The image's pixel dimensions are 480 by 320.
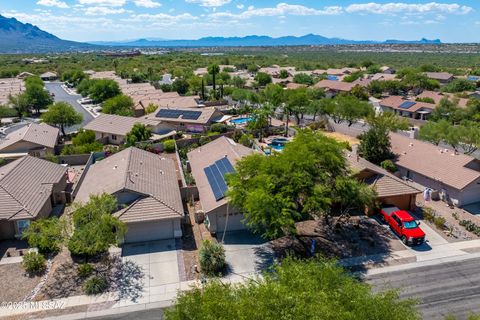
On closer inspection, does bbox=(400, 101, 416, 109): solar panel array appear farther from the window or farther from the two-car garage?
the window

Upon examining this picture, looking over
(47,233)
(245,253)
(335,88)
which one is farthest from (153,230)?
(335,88)

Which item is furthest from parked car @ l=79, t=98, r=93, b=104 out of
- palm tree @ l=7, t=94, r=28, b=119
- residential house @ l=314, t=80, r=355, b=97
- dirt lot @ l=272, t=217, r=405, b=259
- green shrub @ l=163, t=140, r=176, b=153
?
dirt lot @ l=272, t=217, r=405, b=259

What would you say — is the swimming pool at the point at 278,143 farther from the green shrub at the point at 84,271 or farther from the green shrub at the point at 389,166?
the green shrub at the point at 84,271

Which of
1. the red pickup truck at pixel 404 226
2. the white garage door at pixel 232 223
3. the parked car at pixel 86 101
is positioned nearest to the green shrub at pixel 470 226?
the red pickup truck at pixel 404 226

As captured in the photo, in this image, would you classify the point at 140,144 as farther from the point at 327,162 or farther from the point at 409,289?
the point at 409,289

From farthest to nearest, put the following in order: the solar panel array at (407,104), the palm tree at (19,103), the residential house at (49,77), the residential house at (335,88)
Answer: the residential house at (49,77)
the residential house at (335,88)
the solar panel array at (407,104)
the palm tree at (19,103)

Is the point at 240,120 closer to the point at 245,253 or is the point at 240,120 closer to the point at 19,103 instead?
the point at 19,103
